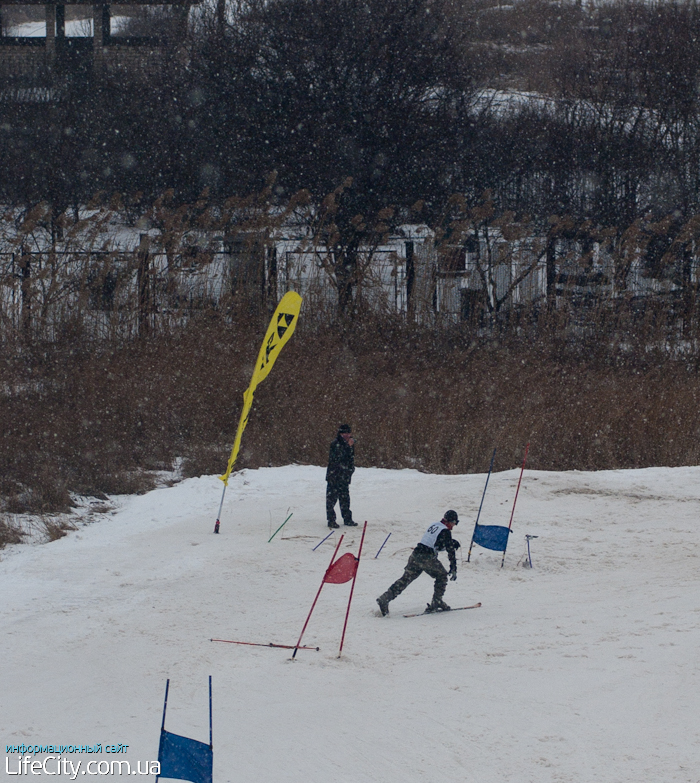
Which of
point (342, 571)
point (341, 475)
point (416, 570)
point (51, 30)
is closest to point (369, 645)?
point (342, 571)

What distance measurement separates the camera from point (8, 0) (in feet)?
117

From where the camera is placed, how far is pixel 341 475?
37.1 feet

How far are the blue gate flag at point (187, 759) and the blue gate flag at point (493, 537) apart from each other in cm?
561

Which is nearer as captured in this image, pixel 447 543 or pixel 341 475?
pixel 447 543

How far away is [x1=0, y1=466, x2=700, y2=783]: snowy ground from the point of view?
6.14m

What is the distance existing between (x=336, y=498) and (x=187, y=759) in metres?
7.15

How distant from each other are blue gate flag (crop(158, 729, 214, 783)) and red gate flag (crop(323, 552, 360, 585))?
3358mm

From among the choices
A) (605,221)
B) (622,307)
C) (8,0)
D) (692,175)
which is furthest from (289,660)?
(8,0)

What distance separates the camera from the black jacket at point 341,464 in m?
11.3

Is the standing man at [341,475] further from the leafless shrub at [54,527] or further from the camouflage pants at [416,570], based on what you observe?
the leafless shrub at [54,527]

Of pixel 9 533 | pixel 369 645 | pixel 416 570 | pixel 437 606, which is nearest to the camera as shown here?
pixel 369 645
